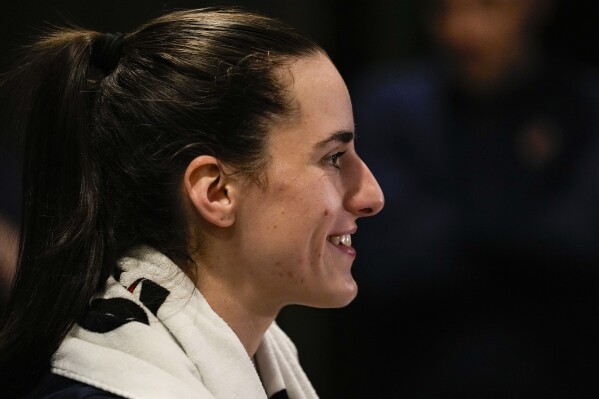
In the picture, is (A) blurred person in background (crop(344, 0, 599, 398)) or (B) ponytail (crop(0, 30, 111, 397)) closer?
(B) ponytail (crop(0, 30, 111, 397))

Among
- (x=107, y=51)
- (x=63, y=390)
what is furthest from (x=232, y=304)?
(x=107, y=51)

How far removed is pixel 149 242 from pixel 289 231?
7.3 inches

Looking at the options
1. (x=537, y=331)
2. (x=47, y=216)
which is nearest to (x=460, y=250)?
(x=537, y=331)

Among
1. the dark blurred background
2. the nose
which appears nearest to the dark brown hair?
the nose

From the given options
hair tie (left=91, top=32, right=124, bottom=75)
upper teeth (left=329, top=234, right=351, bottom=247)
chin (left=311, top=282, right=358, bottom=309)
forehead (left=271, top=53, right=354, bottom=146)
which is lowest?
chin (left=311, top=282, right=358, bottom=309)

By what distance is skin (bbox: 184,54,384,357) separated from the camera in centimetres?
135

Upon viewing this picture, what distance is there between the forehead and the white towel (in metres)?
0.24

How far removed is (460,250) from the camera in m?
2.35

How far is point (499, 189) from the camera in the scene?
91.7 inches

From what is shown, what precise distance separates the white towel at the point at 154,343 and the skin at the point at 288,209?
0.07 m

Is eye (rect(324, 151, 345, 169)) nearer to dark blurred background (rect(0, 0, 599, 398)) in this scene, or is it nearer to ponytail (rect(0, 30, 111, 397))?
ponytail (rect(0, 30, 111, 397))

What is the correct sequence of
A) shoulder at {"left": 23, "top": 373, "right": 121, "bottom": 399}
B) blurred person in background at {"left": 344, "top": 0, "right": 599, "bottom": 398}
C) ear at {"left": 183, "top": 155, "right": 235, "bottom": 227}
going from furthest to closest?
1. blurred person in background at {"left": 344, "top": 0, "right": 599, "bottom": 398}
2. ear at {"left": 183, "top": 155, "right": 235, "bottom": 227}
3. shoulder at {"left": 23, "top": 373, "right": 121, "bottom": 399}

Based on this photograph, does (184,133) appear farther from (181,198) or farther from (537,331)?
(537,331)

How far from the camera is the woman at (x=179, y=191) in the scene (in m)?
1.30
